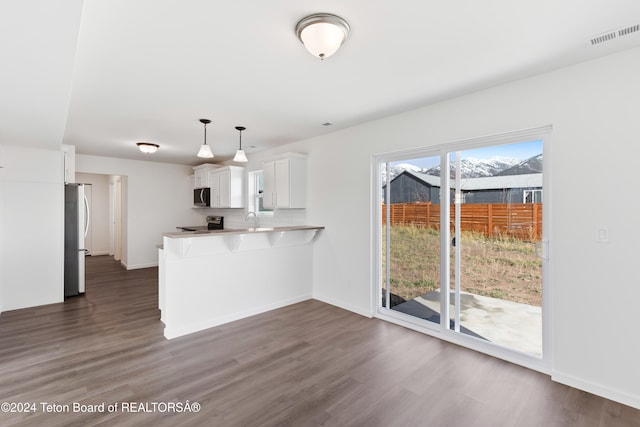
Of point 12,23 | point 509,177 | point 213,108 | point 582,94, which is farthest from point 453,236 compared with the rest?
point 12,23

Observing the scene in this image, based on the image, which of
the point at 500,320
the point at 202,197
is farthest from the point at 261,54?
the point at 202,197

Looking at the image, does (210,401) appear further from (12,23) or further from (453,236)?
(453,236)

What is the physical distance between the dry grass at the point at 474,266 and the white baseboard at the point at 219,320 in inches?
61.3

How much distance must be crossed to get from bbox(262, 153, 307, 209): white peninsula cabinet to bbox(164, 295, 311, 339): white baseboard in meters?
1.43

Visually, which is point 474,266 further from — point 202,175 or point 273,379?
point 202,175

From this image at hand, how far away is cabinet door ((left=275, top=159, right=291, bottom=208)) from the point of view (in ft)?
15.2

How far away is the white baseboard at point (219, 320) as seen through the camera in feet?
10.7

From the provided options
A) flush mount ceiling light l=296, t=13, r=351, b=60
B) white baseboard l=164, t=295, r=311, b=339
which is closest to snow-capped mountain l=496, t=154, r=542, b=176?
flush mount ceiling light l=296, t=13, r=351, b=60

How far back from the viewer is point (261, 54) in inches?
86.3

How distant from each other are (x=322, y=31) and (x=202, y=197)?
19.1ft

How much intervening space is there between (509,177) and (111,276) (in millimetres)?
7049

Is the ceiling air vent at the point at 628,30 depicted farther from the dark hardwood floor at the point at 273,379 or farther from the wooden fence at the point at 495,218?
the dark hardwood floor at the point at 273,379

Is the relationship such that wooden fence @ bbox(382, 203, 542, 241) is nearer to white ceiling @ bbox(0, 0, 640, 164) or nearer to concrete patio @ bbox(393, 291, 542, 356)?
concrete patio @ bbox(393, 291, 542, 356)

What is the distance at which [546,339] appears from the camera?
2580mm
